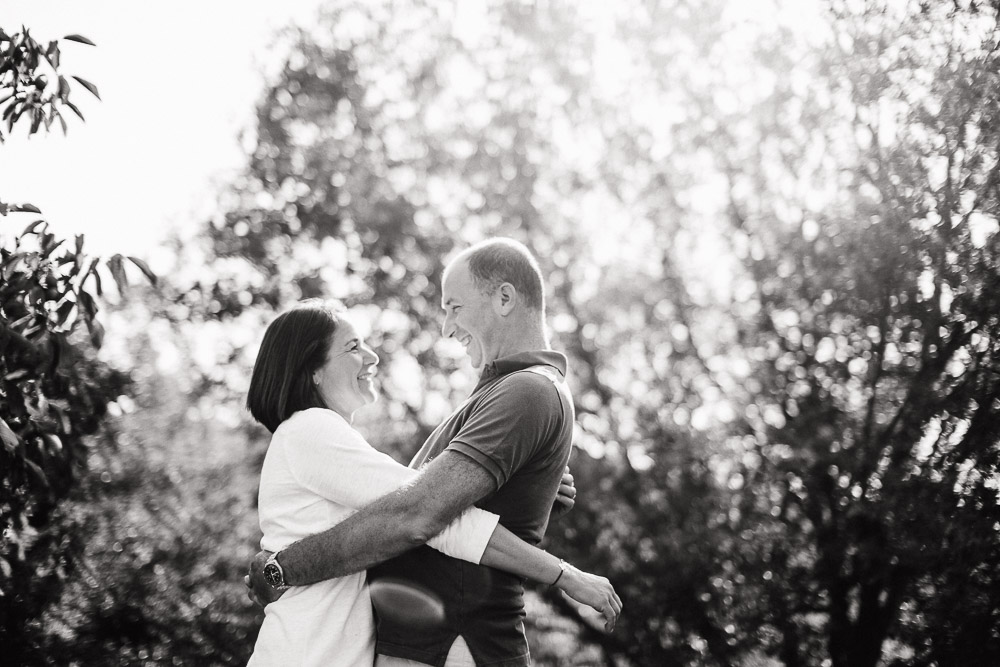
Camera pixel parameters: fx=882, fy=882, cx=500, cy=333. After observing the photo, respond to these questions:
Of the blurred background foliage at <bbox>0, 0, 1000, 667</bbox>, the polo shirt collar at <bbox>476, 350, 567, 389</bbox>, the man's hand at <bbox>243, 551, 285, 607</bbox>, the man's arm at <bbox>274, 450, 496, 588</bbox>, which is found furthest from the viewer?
the blurred background foliage at <bbox>0, 0, 1000, 667</bbox>

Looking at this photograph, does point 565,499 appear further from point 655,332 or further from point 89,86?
point 655,332

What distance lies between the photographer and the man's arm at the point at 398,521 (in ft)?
7.32

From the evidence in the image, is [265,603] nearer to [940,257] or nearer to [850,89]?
[940,257]

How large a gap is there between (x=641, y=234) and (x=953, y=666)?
7.02 m

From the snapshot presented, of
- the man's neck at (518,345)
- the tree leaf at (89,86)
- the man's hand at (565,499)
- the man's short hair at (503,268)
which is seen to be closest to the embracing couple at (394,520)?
the man's neck at (518,345)

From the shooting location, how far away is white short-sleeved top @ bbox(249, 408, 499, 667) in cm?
229

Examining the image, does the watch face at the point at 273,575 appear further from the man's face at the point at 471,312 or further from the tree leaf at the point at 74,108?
the tree leaf at the point at 74,108

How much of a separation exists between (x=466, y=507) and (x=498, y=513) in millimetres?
217

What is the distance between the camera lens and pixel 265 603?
8.12 ft

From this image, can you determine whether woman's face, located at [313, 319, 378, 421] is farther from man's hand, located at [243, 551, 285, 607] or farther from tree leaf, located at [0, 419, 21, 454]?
tree leaf, located at [0, 419, 21, 454]

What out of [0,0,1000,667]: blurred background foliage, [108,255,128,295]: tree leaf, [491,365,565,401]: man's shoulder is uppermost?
[0,0,1000,667]: blurred background foliage

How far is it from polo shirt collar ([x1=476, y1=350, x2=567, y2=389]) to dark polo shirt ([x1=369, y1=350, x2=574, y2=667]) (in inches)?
1.9

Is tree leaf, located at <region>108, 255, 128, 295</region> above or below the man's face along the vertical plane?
above

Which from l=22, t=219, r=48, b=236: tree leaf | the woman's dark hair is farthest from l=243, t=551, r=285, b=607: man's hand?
l=22, t=219, r=48, b=236: tree leaf
